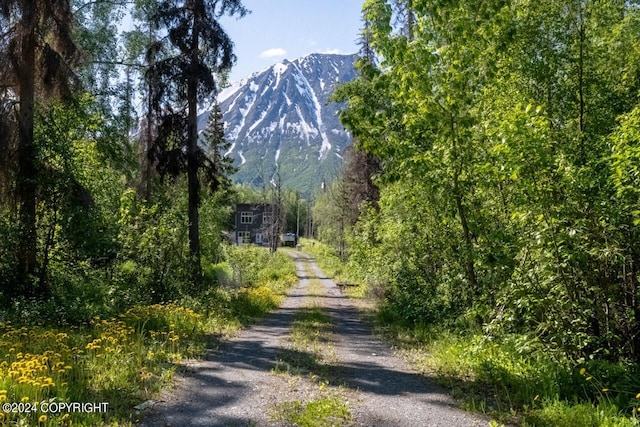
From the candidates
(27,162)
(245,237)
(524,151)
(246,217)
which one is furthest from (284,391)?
(246,217)

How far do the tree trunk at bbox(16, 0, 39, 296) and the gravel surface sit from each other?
5796 millimetres

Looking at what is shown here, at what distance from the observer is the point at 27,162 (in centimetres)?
1129

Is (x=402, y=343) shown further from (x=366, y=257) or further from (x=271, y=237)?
(x=271, y=237)

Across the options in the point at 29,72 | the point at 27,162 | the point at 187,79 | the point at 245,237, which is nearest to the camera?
the point at 27,162

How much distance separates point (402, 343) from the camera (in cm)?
986

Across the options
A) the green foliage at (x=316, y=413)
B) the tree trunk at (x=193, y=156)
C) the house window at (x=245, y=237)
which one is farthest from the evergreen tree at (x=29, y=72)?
the house window at (x=245, y=237)

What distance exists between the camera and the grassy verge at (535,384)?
4883mm

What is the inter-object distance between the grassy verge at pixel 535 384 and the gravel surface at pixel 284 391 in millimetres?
403

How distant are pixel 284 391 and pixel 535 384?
3.27m

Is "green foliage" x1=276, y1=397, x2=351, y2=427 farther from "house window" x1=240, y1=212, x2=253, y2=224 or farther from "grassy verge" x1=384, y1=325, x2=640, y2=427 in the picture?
"house window" x1=240, y1=212, x2=253, y2=224

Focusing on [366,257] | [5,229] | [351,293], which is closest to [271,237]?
[351,293]

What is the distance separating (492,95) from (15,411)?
893 cm

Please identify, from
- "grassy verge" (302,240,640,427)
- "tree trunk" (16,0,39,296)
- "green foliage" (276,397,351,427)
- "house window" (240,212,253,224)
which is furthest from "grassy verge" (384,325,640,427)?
"house window" (240,212,253,224)

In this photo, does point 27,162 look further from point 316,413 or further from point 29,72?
point 316,413
